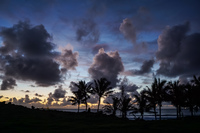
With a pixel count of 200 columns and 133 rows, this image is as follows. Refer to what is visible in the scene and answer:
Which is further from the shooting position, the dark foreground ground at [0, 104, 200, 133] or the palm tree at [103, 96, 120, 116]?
the palm tree at [103, 96, 120, 116]

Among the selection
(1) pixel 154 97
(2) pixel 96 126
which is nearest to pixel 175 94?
(1) pixel 154 97

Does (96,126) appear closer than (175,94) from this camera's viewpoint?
Yes

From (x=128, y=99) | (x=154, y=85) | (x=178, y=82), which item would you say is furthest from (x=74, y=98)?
(x=178, y=82)

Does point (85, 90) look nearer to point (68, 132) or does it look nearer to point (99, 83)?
point (99, 83)

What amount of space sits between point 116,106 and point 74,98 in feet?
65.9

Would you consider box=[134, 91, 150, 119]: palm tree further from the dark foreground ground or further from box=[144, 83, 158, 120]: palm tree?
the dark foreground ground

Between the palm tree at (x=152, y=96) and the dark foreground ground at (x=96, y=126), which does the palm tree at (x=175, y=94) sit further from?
the dark foreground ground at (x=96, y=126)

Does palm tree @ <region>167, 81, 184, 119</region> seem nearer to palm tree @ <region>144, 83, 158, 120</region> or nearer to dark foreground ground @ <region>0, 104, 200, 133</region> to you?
palm tree @ <region>144, 83, 158, 120</region>

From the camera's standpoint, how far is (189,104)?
35.1 meters

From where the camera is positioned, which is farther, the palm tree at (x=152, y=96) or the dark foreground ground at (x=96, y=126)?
the palm tree at (x=152, y=96)

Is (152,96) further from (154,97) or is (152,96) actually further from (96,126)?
(96,126)

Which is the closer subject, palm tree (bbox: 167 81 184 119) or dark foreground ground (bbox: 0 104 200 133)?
dark foreground ground (bbox: 0 104 200 133)

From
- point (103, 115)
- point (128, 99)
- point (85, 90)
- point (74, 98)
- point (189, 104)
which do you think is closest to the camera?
point (128, 99)

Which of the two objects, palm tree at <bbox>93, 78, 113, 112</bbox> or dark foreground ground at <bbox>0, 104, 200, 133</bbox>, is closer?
dark foreground ground at <bbox>0, 104, 200, 133</bbox>
